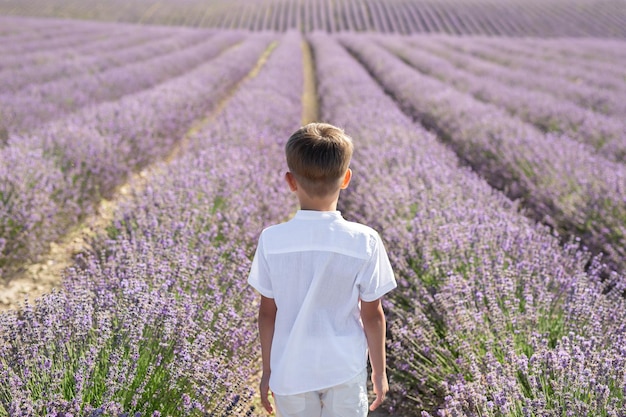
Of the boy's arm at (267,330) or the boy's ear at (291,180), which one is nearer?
the boy's ear at (291,180)

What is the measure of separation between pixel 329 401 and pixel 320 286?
336 millimetres

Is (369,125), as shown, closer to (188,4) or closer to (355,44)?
(355,44)

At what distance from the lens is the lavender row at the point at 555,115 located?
6.02 m

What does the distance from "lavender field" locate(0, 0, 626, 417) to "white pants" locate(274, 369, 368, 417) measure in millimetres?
231

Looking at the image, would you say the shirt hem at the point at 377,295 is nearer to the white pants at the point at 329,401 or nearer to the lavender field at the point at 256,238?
the white pants at the point at 329,401

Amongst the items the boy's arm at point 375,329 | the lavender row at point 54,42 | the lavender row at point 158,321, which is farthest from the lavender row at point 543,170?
the lavender row at point 54,42

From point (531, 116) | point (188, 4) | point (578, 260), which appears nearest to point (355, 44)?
point (531, 116)

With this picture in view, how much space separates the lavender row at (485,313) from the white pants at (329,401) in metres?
0.27

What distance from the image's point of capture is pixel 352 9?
128 feet

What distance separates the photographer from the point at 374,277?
140 centimetres

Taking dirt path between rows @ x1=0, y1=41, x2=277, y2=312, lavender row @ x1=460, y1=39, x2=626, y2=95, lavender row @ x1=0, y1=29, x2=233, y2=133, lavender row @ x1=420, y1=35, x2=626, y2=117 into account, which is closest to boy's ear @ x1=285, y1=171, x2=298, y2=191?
dirt path between rows @ x1=0, y1=41, x2=277, y2=312

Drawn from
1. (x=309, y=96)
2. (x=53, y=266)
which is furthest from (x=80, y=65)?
(x=53, y=266)

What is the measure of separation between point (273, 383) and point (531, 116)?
7.19m

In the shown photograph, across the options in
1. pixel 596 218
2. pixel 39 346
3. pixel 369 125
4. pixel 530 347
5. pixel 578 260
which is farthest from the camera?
pixel 369 125
